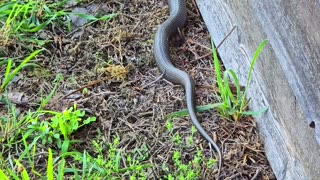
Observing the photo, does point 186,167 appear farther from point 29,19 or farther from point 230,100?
point 29,19

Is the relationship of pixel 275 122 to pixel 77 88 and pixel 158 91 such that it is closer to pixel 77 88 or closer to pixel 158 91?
pixel 158 91

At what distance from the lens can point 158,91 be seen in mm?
3248

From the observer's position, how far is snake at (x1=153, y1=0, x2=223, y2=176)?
2978mm

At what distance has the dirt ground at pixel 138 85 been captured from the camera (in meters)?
2.92

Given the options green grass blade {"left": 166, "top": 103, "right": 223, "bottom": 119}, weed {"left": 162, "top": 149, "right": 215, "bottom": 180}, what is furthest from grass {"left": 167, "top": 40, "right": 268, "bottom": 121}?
weed {"left": 162, "top": 149, "right": 215, "bottom": 180}

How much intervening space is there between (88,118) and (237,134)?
0.75 metres

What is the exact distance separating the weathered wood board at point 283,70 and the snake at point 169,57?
0.26 metres

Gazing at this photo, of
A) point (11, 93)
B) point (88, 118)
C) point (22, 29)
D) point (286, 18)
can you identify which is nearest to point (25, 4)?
point (22, 29)

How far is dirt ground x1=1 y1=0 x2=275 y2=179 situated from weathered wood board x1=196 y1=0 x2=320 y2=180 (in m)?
0.16

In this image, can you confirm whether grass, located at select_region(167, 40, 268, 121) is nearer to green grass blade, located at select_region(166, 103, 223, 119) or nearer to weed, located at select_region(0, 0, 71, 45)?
green grass blade, located at select_region(166, 103, 223, 119)

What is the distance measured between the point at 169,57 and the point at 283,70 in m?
1.04

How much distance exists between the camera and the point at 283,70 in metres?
2.47

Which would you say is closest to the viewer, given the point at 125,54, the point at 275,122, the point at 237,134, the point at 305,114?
the point at 305,114

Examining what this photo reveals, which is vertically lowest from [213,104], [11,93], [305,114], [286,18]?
[11,93]
